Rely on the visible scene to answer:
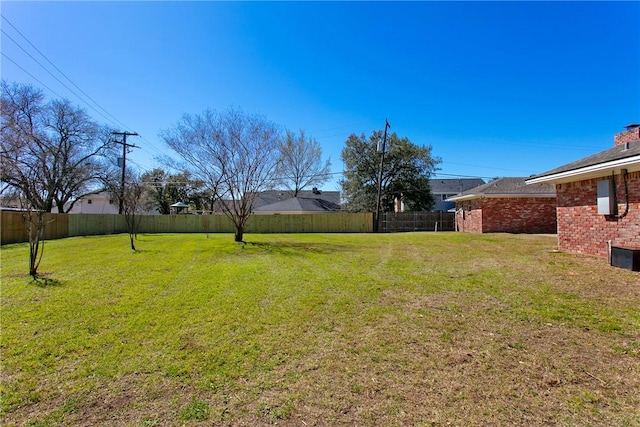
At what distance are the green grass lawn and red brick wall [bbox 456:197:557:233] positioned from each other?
11.1m

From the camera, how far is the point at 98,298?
15.3ft

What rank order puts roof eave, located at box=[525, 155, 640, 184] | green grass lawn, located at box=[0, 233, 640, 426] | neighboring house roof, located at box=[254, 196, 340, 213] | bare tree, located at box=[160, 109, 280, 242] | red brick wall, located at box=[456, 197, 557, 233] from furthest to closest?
neighboring house roof, located at box=[254, 196, 340, 213]
red brick wall, located at box=[456, 197, 557, 233]
bare tree, located at box=[160, 109, 280, 242]
roof eave, located at box=[525, 155, 640, 184]
green grass lawn, located at box=[0, 233, 640, 426]

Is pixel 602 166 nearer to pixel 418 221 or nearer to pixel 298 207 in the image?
pixel 418 221

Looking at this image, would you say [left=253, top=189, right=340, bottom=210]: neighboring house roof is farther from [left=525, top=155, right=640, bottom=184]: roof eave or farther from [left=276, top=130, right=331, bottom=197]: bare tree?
[left=525, top=155, right=640, bottom=184]: roof eave

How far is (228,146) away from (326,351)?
11188mm

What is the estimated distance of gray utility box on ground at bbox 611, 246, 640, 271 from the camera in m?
5.67

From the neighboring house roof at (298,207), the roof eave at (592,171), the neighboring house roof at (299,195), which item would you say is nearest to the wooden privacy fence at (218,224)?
the neighboring house roof at (298,207)

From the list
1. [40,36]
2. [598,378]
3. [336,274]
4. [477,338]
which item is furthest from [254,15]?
[598,378]

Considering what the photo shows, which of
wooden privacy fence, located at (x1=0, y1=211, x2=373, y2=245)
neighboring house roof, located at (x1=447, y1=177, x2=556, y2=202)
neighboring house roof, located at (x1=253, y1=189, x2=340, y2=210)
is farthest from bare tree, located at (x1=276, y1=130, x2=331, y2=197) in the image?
neighboring house roof, located at (x1=447, y1=177, x2=556, y2=202)

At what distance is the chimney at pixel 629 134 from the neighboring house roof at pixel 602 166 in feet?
5.27

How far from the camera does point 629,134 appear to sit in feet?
29.1

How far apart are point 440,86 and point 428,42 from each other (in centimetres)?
409

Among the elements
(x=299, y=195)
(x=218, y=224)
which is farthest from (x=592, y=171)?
(x=299, y=195)

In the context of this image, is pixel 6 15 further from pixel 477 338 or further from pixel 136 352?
pixel 477 338
